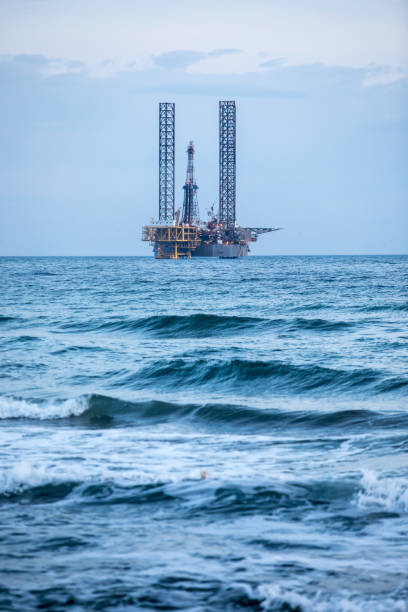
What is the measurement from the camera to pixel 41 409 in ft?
31.2

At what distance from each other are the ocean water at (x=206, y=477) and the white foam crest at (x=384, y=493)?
0.04ft

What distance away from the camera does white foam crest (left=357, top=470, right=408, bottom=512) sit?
5184 millimetres

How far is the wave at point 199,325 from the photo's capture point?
18.6 meters

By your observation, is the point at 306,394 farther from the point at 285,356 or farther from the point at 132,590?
the point at 132,590

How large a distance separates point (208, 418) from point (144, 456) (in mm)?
2279

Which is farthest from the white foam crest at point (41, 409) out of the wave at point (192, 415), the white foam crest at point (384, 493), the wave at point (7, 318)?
the wave at point (7, 318)

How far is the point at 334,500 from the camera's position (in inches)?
212

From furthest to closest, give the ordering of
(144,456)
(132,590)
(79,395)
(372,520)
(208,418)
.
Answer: (79,395) < (208,418) < (144,456) < (372,520) < (132,590)

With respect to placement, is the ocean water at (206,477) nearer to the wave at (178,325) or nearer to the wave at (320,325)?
the wave at (320,325)

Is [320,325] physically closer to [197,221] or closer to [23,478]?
[23,478]

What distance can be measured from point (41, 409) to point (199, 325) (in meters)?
10.6

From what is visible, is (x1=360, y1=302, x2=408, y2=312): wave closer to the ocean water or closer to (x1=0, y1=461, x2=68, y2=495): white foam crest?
the ocean water

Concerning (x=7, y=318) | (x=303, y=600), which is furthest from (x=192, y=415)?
(x=7, y=318)

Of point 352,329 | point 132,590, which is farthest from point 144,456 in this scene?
point 352,329
